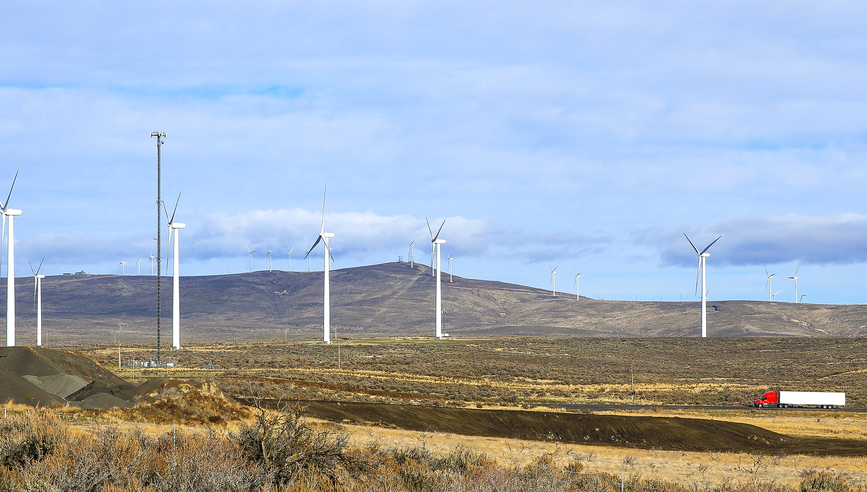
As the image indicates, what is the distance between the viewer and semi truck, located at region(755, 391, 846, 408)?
7350 centimetres

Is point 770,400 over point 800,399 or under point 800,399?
under

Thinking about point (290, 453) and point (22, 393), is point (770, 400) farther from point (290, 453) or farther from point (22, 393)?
point (290, 453)

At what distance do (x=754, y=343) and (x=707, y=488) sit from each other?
147m

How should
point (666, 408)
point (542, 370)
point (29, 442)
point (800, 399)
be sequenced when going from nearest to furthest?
point (29, 442)
point (666, 408)
point (800, 399)
point (542, 370)

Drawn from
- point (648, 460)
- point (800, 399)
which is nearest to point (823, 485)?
point (648, 460)

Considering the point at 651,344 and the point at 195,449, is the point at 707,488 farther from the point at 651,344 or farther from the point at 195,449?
the point at 651,344

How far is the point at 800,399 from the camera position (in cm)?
7356

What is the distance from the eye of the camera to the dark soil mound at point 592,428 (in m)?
45.9

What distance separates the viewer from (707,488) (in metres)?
26.8

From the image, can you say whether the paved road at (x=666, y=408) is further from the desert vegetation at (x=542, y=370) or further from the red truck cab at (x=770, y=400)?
the desert vegetation at (x=542, y=370)

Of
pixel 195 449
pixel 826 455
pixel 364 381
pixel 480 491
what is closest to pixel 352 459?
pixel 195 449

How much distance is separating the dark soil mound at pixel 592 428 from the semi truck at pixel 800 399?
73.3ft

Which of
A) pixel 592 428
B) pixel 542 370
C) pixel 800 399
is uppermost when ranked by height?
pixel 592 428

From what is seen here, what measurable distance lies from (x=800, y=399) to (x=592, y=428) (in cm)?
3285
